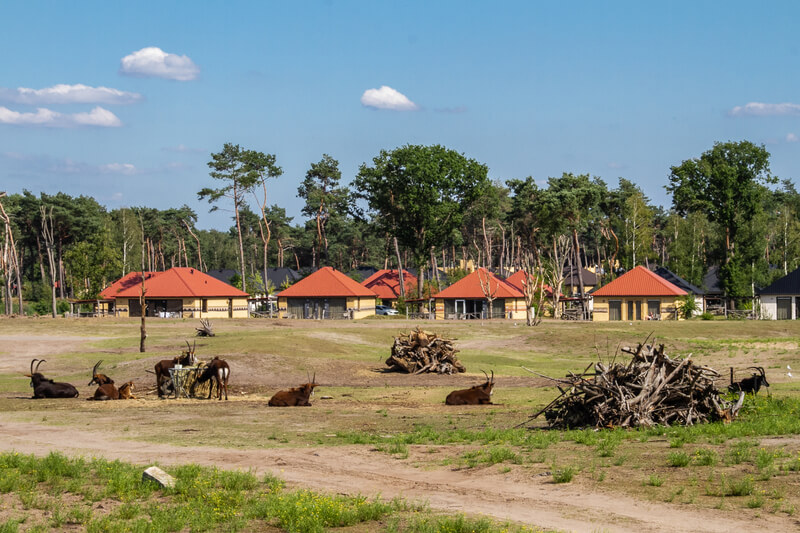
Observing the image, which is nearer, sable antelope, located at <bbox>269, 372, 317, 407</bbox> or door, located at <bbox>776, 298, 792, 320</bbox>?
sable antelope, located at <bbox>269, 372, 317, 407</bbox>

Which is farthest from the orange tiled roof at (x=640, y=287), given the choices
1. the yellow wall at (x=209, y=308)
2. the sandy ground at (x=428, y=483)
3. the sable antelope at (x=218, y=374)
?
the sandy ground at (x=428, y=483)

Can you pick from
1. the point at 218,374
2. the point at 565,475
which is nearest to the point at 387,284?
the point at 218,374

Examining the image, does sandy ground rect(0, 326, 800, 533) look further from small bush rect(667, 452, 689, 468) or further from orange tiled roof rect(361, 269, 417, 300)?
orange tiled roof rect(361, 269, 417, 300)

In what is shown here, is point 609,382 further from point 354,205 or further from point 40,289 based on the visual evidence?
point 40,289

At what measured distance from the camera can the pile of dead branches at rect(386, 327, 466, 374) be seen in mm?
36406

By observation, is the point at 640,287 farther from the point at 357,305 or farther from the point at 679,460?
the point at 679,460

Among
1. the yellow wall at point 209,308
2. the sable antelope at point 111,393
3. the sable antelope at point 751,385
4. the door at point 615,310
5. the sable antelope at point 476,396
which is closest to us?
the sable antelope at point 751,385

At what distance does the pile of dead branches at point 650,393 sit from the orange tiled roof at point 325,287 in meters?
73.3

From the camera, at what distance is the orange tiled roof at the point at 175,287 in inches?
3541

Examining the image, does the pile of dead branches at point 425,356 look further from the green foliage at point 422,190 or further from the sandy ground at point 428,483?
the green foliage at point 422,190

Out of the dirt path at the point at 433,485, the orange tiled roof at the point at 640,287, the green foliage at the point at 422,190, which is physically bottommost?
the dirt path at the point at 433,485

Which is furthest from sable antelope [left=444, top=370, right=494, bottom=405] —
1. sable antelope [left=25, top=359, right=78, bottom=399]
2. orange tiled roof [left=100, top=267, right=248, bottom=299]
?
orange tiled roof [left=100, top=267, right=248, bottom=299]

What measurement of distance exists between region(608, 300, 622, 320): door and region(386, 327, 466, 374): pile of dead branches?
161 feet

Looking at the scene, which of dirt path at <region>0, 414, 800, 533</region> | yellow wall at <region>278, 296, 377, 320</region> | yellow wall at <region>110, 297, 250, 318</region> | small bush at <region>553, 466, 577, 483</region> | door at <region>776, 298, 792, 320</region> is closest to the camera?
dirt path at <region>0, 414, 800, 533</region>
